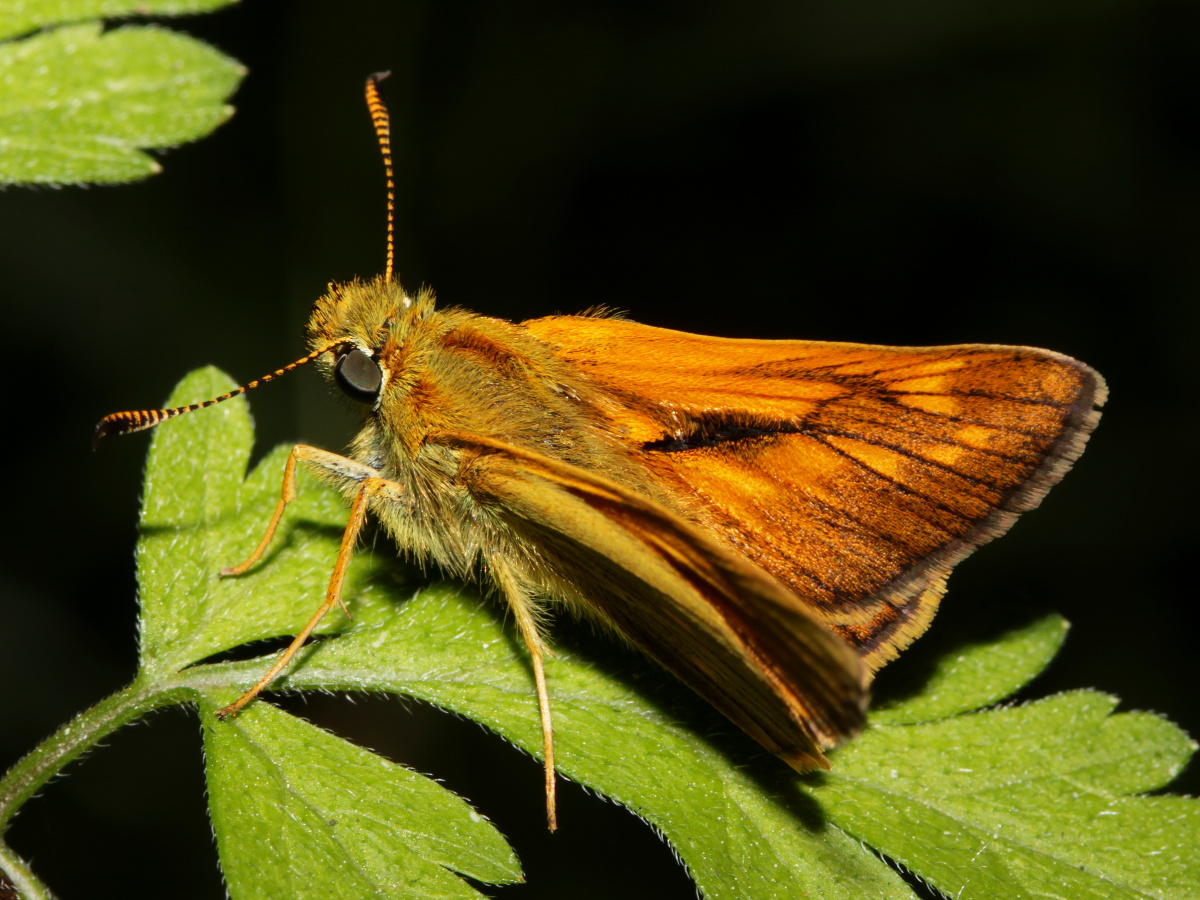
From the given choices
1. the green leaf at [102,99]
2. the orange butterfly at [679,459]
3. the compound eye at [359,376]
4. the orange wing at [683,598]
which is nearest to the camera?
the orange wing at [683,598]

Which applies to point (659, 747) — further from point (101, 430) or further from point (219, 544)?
point (101, 430)

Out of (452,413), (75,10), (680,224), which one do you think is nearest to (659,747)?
(452,413)

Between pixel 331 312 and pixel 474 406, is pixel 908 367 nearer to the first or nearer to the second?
pixel 474 406

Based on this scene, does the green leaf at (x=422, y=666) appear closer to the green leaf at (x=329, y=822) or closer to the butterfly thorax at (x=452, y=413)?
the green leaf at (x=329, y=822)

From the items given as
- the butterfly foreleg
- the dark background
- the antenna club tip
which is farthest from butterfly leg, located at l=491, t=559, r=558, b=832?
the dark background

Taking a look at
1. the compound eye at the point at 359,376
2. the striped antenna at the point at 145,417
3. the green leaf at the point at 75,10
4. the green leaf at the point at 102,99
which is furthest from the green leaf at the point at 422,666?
the green leaf at the point at 75,10
